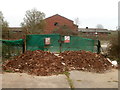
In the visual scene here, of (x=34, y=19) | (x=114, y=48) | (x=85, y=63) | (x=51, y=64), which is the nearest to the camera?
(x=51, y=64)

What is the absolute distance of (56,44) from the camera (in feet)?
43.8

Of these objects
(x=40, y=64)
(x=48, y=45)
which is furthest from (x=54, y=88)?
(x=48, y=45)

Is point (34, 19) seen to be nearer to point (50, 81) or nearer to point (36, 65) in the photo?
point (36, 65)

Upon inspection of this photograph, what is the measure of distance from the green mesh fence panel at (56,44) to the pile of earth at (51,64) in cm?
215

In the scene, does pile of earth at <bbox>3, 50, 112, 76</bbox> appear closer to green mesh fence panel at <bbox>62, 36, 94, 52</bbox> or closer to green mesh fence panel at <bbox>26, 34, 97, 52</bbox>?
green mesh fence panel at <bbox>26, 34, 97, 52</bbox>

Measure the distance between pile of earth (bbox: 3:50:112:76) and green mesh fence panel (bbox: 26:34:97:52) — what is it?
2.15 metres

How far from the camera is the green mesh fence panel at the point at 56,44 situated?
1219cm

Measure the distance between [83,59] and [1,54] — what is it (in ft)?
15.3

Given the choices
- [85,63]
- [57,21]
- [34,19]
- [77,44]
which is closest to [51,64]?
[85,63]

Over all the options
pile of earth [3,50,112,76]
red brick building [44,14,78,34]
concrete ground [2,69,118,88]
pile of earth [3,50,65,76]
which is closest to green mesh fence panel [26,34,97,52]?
pile of earth [3,50,112,76]

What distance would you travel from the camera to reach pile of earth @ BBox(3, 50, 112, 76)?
8.21 metres

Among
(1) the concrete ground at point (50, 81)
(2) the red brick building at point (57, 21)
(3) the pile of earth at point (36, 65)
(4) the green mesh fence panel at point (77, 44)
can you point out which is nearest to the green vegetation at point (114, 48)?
(4) the green mesh fence panel at point (77, 44)

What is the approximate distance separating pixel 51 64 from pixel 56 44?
4684 mm

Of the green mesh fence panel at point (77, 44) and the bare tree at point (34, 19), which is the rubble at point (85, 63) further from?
the bare tree at point (34, 19)
